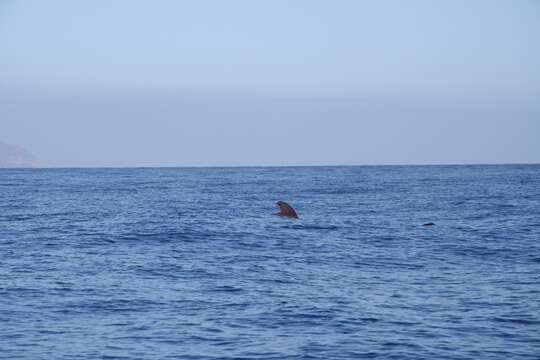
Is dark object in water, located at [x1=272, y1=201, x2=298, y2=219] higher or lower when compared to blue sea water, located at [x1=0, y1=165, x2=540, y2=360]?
higher

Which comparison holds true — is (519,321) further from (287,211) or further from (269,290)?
(287,211)

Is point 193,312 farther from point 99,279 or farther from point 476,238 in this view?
point 476,238

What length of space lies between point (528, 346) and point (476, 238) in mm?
18213

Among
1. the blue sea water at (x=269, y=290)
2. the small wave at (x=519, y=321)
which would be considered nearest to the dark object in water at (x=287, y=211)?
the blue sea water at (x=269, y=290)

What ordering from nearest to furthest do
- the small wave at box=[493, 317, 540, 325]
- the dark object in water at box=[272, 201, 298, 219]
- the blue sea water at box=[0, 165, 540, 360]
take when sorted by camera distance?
the blue sea water at box=[0, 165, 540, 360], the small wave at box=[493, 317, 540, 325], the dark object in water at box=[272, 201, 298, 219]

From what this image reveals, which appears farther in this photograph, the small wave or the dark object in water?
the dark object in water

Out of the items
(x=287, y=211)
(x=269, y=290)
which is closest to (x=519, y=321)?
(x=269, y=290)

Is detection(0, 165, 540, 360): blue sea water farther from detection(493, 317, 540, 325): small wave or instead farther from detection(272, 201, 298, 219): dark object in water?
detection(272, 201, 298, 219): dark object in water

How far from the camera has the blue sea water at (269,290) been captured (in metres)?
14.0

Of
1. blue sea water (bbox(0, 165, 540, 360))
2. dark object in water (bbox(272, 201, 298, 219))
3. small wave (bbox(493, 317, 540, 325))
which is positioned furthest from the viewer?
dark object in water (bbox(272, 201, 298, 219))

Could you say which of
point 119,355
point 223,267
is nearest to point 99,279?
point 223,267

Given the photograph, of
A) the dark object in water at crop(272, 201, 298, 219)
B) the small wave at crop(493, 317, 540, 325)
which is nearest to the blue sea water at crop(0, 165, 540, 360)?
the small wave at crop(493, 317, 540, 325)

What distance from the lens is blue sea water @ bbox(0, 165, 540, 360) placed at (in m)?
14.0

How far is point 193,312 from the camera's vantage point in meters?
16.6
